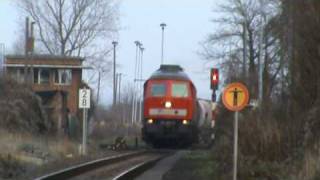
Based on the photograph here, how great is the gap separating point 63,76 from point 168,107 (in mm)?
32540

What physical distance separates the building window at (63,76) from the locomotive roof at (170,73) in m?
28.8

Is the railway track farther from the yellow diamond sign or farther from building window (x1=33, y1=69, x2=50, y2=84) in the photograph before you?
building window (x1=33, y1=69, x2=50, y2=84)

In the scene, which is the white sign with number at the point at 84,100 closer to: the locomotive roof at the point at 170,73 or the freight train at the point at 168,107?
the freight train at the point at 168,107

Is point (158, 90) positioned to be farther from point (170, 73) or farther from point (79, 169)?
point (79, 169)

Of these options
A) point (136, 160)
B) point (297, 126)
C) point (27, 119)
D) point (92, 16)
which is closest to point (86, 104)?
point (136, 160)

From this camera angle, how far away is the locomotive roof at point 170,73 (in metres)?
40.8

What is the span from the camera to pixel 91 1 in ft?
298

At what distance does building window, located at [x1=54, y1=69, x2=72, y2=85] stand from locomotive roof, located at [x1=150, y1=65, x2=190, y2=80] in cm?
2881

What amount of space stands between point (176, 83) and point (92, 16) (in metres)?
50.6

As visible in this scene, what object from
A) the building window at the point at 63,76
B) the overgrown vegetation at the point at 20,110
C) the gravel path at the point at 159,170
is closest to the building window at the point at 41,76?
the building window at the point at 63,76

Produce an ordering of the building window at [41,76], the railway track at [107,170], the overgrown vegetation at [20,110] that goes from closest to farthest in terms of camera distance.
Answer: the railway track at [107,170] < the overgrown vegetation at [20,110] < the building window at [41,76]

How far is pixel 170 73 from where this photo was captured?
4144 centimetres

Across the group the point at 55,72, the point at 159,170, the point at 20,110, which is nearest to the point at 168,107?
the point at 20,110

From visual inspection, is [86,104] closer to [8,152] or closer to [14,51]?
[8,152]
